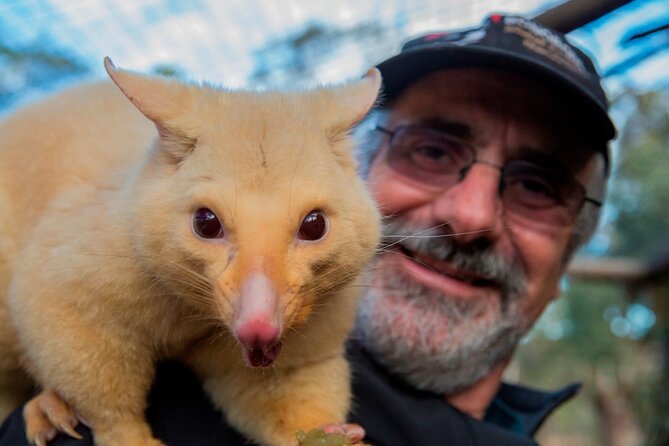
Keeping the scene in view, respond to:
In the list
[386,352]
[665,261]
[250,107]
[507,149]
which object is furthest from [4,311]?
[665,261]

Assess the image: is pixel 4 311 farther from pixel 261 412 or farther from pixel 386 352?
pixel 386 352

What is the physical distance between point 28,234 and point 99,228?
390 mm

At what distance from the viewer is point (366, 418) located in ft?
7.47

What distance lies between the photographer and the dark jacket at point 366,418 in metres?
2.00

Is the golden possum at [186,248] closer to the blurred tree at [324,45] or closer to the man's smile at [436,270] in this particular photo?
the man's smile at [436,270]

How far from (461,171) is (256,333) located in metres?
1.76

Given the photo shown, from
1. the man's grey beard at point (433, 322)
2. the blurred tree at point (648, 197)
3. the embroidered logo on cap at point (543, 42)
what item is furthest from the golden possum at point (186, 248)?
the blurred tree at point (648, 197)

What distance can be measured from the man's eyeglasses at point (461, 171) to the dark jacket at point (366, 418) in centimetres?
80

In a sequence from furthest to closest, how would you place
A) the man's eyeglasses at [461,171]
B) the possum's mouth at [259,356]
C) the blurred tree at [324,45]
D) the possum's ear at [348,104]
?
the blurred tree at [324,45], the man's eyeglasses at [461,171], the possum's ear at [348,104], the possum's mouth at [259,356]

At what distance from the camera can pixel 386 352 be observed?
8.71 ft

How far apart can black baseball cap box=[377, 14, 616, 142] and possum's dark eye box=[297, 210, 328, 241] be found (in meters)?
1.42

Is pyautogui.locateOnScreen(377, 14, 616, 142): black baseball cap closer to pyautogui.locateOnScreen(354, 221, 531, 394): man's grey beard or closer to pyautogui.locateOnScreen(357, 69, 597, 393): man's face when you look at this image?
pyautogui.locateOnScreen(357, 69, 597, 393): man's face

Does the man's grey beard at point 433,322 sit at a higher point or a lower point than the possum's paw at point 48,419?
lower

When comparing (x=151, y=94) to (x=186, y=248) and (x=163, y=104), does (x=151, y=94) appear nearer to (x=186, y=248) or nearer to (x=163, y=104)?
(x=163, y=104)
